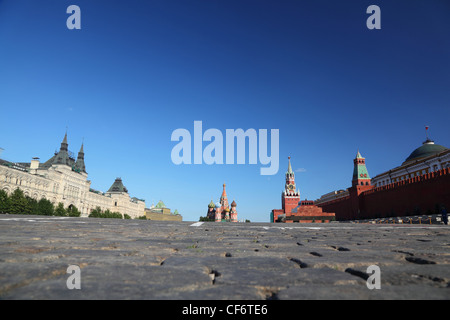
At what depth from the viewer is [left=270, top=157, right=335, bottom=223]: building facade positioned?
39812mm

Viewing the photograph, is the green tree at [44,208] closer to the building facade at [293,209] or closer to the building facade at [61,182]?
the building facade at [61,182]

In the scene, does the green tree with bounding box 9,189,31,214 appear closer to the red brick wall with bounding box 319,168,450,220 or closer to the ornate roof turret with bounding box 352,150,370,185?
the red brick wall with bounding box 319,168,450,220

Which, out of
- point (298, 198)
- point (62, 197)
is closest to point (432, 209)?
point (298, 198)

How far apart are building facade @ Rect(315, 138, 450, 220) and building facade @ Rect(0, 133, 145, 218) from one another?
4723cm

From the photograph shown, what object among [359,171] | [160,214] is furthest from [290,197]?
[160,214]

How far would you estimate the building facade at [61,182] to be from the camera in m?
42.3

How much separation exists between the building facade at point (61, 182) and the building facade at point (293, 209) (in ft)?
132

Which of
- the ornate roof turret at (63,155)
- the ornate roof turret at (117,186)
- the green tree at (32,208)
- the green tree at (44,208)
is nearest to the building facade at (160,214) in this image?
the ornate roof turret at (117,186)

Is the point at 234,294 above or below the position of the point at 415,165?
below

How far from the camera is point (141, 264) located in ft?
6.24

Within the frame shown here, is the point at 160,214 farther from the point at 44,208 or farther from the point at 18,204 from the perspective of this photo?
the point at 18,204
